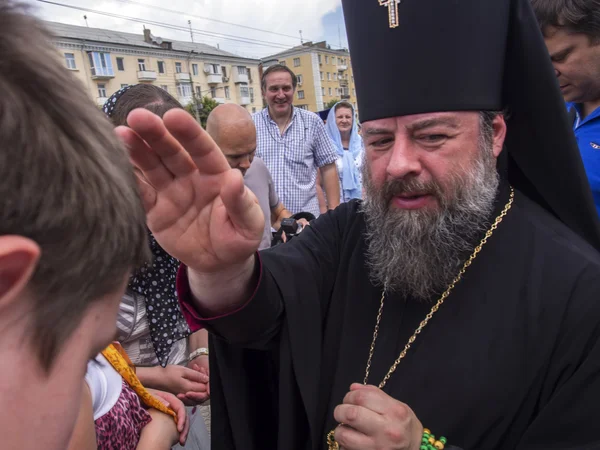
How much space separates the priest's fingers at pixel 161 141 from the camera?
1.05 metres

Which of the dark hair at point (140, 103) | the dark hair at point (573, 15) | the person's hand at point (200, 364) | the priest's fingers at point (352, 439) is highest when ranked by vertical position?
the dark hair at point (573, 15)

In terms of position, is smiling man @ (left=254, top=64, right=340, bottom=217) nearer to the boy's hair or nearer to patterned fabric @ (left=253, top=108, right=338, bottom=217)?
patterned fabric @ (left=253, top=108, right=338, bottom=217)

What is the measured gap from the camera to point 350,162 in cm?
594

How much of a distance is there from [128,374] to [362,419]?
80 centimetres

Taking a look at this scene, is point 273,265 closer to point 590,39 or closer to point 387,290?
point 387,290

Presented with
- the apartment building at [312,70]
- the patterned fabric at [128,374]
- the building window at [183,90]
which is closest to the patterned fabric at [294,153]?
the patterned fabric at [128,374]

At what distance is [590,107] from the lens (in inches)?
97.4

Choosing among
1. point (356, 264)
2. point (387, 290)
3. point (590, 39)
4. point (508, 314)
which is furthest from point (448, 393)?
point (590, 39)

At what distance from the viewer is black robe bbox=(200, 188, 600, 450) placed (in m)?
1.39

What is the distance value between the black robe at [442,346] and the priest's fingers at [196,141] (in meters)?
0.44

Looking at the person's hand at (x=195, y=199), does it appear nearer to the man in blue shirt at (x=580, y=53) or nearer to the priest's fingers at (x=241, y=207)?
the priest's fingers at (x=241, y=207)

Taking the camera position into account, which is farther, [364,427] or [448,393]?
[448,393]

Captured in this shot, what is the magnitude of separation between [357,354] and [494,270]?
1.85 ft

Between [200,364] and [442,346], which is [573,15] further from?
[200,364]
